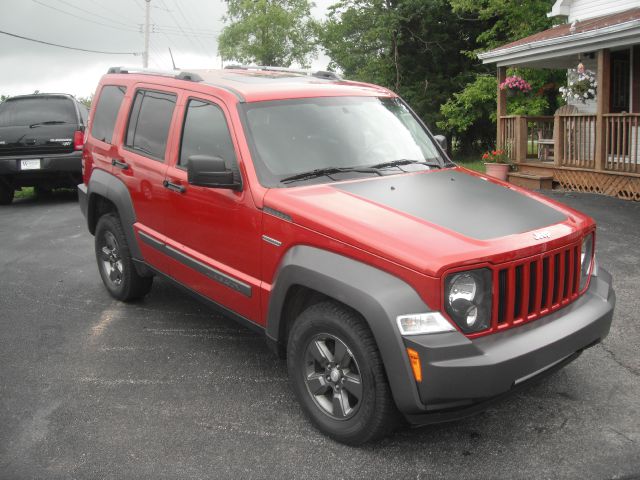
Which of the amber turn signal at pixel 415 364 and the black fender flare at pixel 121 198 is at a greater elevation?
the black fender flare at pixel 121 198

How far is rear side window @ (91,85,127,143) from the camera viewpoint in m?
6.01

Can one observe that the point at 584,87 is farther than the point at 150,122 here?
Yes

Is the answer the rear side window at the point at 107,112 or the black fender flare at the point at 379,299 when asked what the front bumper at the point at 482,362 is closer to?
the black fender flare at the point at 379,299

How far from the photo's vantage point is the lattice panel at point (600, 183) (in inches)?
484

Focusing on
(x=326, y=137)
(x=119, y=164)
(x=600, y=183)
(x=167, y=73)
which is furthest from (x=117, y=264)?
(x=600, y=183)

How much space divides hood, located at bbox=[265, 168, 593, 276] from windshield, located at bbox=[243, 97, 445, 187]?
0.87 feet

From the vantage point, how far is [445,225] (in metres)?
3.46

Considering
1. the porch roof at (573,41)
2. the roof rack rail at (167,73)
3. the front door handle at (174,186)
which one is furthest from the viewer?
the porch roof at (573,41)

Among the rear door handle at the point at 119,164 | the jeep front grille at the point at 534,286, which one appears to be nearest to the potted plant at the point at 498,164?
the rear door handle at the point at 119,164

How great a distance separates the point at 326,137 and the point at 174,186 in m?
1.19

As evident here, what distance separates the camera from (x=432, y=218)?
3.55 m

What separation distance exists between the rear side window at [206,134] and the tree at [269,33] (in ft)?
212

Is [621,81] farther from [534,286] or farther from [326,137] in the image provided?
[534,286]

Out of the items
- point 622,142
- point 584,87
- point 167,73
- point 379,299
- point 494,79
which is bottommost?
point 379,299
